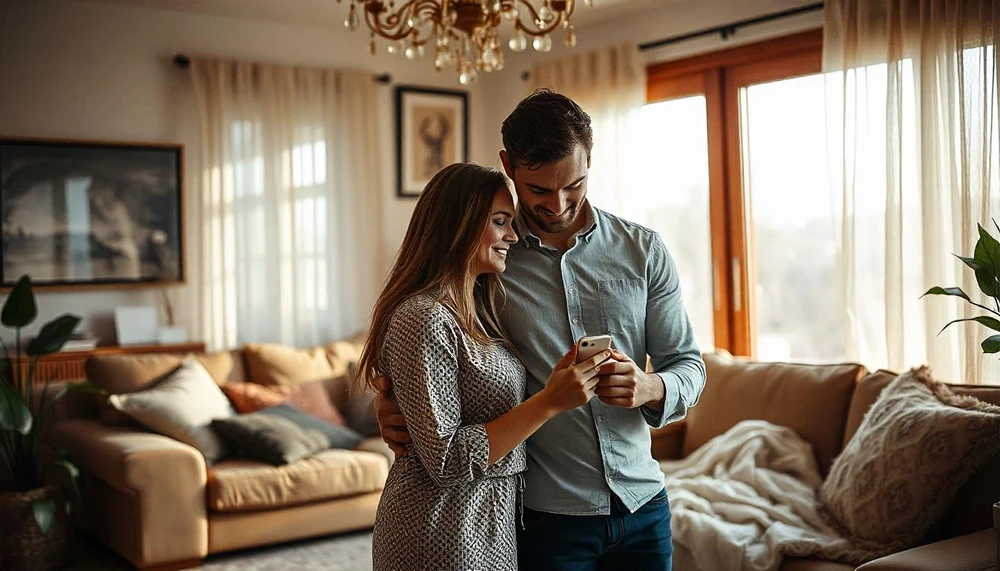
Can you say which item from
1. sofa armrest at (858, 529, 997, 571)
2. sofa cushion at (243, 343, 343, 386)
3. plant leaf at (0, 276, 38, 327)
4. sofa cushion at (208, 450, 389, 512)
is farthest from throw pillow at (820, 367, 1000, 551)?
plant leaf at (0, 276, 38, 327)

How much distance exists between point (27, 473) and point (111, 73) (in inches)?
88.0

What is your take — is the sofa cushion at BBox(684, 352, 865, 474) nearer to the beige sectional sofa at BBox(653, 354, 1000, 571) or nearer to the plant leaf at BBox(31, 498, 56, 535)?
the beige sectional sofa at BBox(653, 354, 1000, 571)

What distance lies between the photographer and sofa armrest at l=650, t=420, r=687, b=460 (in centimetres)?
393

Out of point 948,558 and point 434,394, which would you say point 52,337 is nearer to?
point 434,394

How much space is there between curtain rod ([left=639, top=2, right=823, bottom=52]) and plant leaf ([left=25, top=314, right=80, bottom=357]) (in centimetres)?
322

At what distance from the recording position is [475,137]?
634cm

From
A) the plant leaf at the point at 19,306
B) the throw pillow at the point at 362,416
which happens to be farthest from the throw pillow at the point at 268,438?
the plant leaf at the point at 19,306

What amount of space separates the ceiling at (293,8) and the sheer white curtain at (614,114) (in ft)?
0.71

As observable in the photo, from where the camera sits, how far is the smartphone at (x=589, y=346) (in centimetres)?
155

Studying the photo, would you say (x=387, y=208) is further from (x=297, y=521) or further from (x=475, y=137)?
(x=297, y=521)

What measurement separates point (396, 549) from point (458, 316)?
1.33 feet

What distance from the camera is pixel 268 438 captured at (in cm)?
417

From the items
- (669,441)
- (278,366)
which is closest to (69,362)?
(278,366)

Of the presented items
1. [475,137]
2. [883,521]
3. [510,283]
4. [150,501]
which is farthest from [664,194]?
[510,283]
